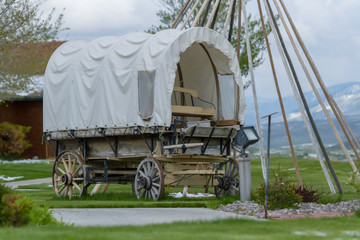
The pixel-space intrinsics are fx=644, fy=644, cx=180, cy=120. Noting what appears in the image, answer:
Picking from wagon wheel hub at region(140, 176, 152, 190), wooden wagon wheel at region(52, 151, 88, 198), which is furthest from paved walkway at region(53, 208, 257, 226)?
wooden wagon wheel at region(52, 151, 88, 198)

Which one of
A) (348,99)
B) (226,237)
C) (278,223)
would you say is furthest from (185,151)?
(348,99)

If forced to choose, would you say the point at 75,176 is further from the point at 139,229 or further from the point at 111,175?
the point at 139,229

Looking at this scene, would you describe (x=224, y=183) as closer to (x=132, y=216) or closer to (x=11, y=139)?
(x=132, y=216)

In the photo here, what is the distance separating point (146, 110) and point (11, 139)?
64.7 feet

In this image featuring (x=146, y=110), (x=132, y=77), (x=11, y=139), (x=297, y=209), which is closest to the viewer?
(x=297, y=209)

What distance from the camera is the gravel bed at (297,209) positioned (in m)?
9.90

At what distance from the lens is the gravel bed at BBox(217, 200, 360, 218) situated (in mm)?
9898

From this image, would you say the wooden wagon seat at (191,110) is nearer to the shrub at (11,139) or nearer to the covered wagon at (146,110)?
the covered wagon at (146,110)

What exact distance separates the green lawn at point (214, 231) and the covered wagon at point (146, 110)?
4550 mm

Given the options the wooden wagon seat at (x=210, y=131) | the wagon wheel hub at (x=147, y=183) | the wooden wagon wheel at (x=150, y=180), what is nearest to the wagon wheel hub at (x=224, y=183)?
the wooden wagon seat at (x=210, y=131)

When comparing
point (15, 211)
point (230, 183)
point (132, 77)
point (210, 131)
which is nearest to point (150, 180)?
point (210, 131)

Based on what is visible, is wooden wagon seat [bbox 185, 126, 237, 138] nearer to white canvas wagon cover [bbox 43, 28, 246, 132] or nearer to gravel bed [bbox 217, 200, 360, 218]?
white canvas wagon cover [bbox 43, 28, 246, 132]

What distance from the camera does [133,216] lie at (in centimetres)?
955

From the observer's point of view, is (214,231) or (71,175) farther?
(71,175)
